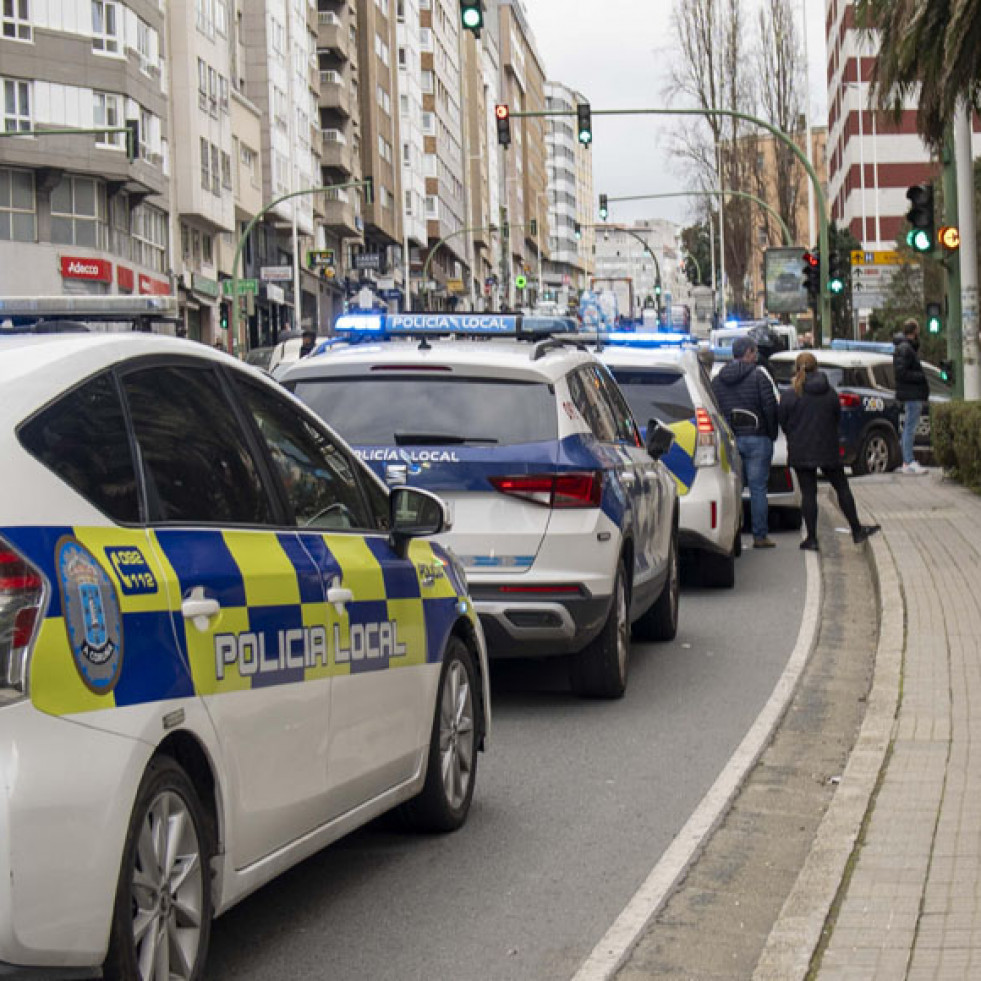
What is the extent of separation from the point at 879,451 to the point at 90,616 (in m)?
24.9

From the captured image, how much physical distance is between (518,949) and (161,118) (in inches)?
2198

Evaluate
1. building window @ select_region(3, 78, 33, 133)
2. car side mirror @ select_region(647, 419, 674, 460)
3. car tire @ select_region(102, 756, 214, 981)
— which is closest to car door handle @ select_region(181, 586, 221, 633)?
car tire @ select_region(102, 756, 214, 981)

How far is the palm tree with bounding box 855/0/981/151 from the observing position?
16641 mm

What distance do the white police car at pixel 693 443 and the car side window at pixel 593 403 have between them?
3.56 meters

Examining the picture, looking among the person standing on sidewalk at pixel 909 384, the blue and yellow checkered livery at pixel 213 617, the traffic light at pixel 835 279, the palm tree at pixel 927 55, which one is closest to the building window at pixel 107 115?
the traffic light at pixel 835 279

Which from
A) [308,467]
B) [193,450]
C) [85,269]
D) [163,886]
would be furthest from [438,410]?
[85,269]

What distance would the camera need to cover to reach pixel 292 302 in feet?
260

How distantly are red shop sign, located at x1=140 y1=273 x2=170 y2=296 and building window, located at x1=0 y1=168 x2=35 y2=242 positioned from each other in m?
5.77

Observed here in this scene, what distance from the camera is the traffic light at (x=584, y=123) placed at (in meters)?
33.8

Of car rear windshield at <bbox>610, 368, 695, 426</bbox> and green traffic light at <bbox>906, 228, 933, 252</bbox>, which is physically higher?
green traffic light at <bbox>906, 228, 933, 252</bbox>

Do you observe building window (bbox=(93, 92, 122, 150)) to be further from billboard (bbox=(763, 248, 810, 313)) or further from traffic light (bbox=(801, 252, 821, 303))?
traffic light (bbox=(801, 252, 821, 303))

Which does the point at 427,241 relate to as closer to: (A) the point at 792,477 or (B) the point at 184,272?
(B) the point at 184,272

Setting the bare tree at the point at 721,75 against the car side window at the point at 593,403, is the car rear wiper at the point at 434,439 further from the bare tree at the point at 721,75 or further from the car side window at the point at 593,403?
the bare tree at the point at 721,75

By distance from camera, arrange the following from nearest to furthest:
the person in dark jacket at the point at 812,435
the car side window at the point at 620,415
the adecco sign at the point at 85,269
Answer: the car side window at the point at 620,415
the person in dark jacket at the point at 812,435
the adecco sign at the point at 85,269
